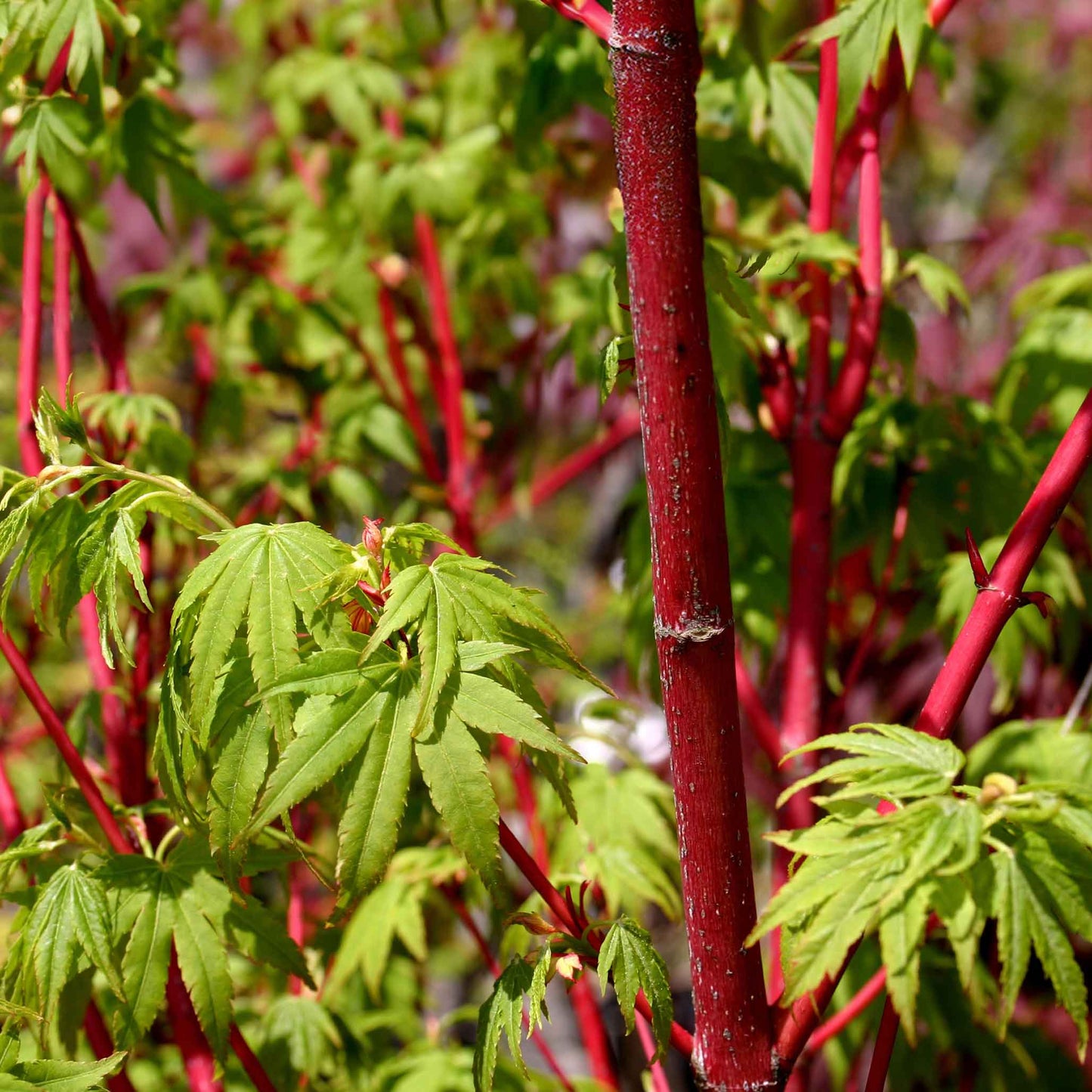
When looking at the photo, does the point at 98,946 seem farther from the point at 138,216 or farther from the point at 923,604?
the point at 138,216

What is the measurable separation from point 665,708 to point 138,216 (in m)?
4.46

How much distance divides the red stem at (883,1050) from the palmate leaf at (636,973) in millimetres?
152

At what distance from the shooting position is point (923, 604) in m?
1.39

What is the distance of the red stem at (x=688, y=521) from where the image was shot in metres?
0.70

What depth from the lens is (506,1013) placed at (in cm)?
77

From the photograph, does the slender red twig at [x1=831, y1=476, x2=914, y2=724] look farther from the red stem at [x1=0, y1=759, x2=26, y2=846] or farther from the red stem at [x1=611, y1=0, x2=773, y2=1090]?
the red stem at [x1=0, y1=759, x2=26, y2=846]

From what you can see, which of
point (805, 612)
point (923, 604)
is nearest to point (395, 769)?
point (805, 612)

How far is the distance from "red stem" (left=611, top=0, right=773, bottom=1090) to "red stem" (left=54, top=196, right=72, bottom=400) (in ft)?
2.02

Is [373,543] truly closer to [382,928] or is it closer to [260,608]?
[260,608]

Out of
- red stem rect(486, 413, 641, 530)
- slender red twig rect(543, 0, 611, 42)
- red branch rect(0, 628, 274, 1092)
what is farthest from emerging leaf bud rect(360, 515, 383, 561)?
red stem rect(486, 413, 641, 530)

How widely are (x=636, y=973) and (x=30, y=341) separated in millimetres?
823

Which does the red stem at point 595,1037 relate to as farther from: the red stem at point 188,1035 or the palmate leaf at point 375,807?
the palmate leaf at point 375,807

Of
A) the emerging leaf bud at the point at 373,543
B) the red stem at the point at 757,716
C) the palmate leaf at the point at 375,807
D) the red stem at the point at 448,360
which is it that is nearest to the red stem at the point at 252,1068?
the palmate leaf at the point at 375,807

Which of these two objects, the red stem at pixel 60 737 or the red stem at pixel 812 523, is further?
the red stem at pixel 812 523
